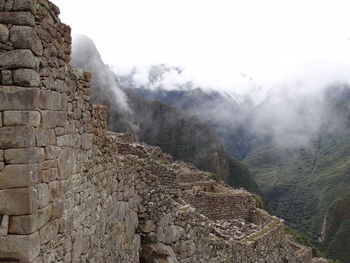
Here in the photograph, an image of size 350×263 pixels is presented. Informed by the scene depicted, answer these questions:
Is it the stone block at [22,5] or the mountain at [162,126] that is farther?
the mountain at [162,126]

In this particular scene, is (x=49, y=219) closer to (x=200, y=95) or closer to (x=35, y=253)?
(x=35, y=253)

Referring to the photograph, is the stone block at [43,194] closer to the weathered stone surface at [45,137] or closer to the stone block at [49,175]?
the stone block at [49,175]

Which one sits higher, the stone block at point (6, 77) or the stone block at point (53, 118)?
the stone block at point (6, 77)

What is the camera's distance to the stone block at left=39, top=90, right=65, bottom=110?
4.65 meters

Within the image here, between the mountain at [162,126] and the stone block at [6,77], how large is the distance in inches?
2480

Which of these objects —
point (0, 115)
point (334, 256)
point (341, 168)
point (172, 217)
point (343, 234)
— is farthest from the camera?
point (341, 168)

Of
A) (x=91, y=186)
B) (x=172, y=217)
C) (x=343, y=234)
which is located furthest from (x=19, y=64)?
(x=343, y=234)

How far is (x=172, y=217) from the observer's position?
9.70 meters

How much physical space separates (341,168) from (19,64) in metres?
111

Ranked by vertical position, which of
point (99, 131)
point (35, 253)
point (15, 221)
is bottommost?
point (35, 253)

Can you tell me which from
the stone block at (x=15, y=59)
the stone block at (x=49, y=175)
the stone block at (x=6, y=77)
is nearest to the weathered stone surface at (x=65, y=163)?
the stone block at (x=49, y=175)

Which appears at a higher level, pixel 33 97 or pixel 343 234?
pixel 33 97

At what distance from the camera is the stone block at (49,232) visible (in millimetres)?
4551

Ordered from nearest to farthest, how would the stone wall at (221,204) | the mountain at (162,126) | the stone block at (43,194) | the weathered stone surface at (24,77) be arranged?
the weathered stone surface at (24,77) → the stone block at (43,194) → the stone wall at (221,204) → the mountain at (162,126)
